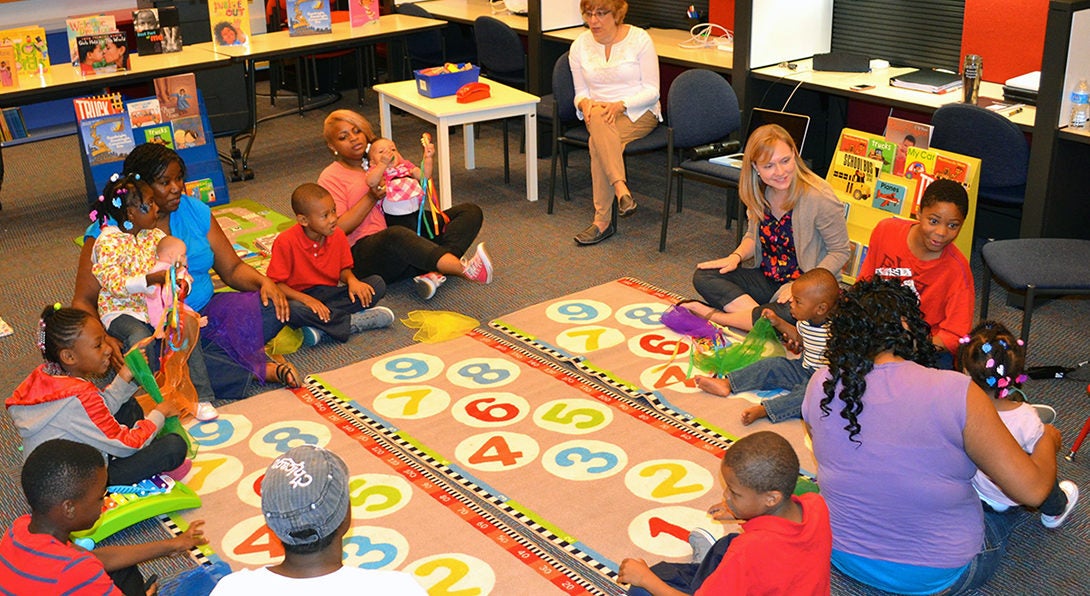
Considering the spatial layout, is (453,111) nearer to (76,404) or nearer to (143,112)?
(143,112)

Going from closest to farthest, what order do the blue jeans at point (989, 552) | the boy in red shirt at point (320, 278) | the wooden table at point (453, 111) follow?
the blue jeans at point (989, 552) < the boy in red shirt at point (320, 278) < the wooden table at point (453, 111)

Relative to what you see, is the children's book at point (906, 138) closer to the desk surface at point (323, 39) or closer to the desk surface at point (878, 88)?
the desk surface at point (878, 88)

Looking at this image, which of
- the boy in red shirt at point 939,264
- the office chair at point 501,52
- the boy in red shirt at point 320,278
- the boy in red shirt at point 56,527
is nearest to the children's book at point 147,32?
the office chair at point 501,52

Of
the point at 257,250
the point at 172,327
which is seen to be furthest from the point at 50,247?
the point at 172,327

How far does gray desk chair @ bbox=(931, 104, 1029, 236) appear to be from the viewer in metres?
4.72

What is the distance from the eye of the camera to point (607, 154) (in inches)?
229

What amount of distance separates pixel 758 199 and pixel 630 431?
1237 mm

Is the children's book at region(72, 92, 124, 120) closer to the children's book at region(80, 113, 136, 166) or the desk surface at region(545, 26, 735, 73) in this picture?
the children's book at region(80, 113, 136, 166)

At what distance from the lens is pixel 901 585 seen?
9.75 ft

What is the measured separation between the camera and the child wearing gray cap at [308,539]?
1880mm

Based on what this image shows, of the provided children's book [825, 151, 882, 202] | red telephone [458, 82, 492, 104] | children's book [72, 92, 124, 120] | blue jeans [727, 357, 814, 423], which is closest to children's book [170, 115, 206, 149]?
children's book [72, 92, 124, 120]

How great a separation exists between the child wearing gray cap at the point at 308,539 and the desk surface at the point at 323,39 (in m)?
5.29

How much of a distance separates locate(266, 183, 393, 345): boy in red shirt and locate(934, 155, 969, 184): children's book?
2.53m

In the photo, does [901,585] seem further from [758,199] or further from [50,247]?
[50,247]
